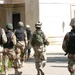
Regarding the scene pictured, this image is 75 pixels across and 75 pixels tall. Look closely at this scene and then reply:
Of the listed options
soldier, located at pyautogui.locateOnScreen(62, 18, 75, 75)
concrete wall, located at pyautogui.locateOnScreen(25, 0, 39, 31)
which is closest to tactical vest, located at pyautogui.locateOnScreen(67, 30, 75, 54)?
soldier, located at pyautogui.locateOnScreen(62, 18, 75, 75)

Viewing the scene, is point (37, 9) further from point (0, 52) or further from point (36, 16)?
point (0, 52)

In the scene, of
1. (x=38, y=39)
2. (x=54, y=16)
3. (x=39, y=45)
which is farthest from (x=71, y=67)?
(x=54, y=16)

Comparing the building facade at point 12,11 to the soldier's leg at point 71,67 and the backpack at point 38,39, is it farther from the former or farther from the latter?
the soldier's leg at point 71,67

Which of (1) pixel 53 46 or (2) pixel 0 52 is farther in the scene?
(1) pixel 53 46

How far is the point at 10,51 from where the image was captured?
1249 centimetres

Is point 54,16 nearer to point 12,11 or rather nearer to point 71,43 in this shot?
point 12,11

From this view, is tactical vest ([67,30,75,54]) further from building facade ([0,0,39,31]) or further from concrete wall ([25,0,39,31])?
building facade ([0,0,39,31])

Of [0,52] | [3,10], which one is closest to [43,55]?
[0,52]

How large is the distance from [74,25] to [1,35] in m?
3.04

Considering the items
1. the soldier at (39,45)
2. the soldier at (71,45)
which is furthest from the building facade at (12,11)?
the soldier at (71,45)

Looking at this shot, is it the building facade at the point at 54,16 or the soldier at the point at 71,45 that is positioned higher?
→ the building facade at the point at 54,16

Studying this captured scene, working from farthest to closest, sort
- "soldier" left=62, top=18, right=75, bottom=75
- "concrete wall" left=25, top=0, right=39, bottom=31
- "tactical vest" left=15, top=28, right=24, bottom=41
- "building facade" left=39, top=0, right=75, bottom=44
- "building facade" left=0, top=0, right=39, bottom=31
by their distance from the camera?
"building facade" left=0, top=0, right=39, bottom=31
"concrete wall" left=25, top=0, right=39, bottom=31
"building facade" left=39, top=0, right=75, bottom=44
"tactical vest" left=15, top=28, right=24, bottom=41
"soldier" left=62, top=18, right=75, bottom=75

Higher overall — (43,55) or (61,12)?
(61,12)

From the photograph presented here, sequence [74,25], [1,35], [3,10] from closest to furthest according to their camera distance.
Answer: [74,25] → [1,35] → [3,10]
